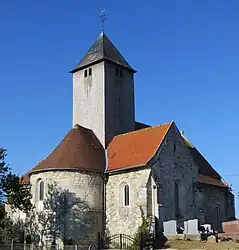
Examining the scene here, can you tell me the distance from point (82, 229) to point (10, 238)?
5955 millimetres

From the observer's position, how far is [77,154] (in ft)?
131

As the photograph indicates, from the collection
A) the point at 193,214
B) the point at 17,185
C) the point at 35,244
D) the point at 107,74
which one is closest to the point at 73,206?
the point at 35,244

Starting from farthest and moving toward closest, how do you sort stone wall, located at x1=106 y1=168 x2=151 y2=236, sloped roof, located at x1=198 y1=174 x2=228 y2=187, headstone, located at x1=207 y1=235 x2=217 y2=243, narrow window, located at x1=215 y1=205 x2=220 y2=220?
narrow window, located at x1=215 y1=205 x2=220 y2=220
sloped roof, located at x1=198 y1=174 x2=228 y2=187
stone wall, located at x1=106 y1=168 x2=151 y2=236
headstone, located at x1=207 y1=235 x2=217 y2=243

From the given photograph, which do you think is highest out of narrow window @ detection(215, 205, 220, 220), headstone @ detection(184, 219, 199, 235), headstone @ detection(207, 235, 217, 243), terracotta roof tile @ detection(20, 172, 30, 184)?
terracotta roof tile @ detection(20, 172, 30, 184)

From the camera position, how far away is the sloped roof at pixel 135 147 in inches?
1527

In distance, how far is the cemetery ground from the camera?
3129 cm

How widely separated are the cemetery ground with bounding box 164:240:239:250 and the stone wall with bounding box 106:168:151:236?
4032 millimetres

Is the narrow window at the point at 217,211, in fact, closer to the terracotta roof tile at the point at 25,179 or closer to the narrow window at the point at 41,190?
the narrow window at the point at 41,190

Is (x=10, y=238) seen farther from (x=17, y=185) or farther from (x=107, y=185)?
(x=107, y=185)

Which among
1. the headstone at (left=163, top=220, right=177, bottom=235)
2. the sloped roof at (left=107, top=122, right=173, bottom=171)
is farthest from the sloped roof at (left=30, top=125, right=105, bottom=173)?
the headstone at (left=163, top=220, right=177, bottom=235)

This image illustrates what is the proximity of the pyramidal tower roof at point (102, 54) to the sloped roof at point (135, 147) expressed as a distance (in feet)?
26.1

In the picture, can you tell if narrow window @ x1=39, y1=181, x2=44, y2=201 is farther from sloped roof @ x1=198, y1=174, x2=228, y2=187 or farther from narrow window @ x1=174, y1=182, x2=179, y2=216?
sloped roof @ x1=198, y1=174, x2=228, y2=187

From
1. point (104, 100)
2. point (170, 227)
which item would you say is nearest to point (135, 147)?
point (104, 100)

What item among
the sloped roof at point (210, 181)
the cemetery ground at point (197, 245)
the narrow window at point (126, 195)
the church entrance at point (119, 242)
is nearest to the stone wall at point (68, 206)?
the church entrance at point (119, 242)
